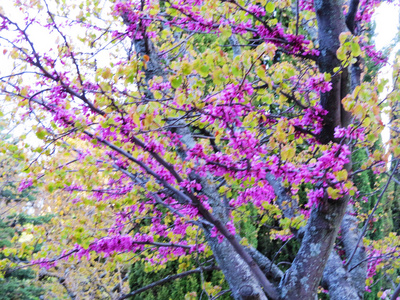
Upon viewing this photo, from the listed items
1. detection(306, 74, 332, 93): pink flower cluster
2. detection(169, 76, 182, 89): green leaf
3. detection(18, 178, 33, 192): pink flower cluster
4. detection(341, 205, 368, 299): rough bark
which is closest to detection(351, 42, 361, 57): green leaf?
detection(306, 74, 332, 93): pink flower cluster

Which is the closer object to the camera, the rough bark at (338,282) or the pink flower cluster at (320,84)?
the pink flower cluster at (320,84)

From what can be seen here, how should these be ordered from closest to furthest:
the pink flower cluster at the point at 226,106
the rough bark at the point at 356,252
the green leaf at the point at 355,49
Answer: the green leaf at the point at 355,49 → the pink flower cluster at the point at 226,106 → the rough bark at the point at 356,252

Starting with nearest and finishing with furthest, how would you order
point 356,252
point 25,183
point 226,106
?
point 226,106
point 25,183
point 356,252

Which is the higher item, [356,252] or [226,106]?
[226,106]

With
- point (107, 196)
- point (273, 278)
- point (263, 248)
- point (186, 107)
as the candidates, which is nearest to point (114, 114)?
point (186, 107)

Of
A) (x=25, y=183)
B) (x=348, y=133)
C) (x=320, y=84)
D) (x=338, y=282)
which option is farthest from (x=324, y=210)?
(x=25, y=183)

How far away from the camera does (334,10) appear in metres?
1.99

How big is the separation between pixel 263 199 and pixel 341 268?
3.32 feet

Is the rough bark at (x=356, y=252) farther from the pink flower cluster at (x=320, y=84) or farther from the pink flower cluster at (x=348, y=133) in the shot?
the pink flower cluster at (x=320, y=84)

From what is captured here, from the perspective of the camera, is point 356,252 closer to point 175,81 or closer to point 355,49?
point 355,49

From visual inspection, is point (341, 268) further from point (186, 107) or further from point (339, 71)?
point (186, 107)

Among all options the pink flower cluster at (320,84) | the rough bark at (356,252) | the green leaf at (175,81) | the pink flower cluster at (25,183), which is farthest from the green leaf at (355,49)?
the pink flower cluster at (25,183)

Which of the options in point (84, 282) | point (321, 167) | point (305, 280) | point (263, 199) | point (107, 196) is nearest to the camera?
point (321, 167)

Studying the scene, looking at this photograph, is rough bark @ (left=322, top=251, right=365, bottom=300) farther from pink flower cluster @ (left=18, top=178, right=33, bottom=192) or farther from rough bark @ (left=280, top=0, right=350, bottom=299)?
pink flower cluster @ (left=18, top=178, right=33, bottom=192)
